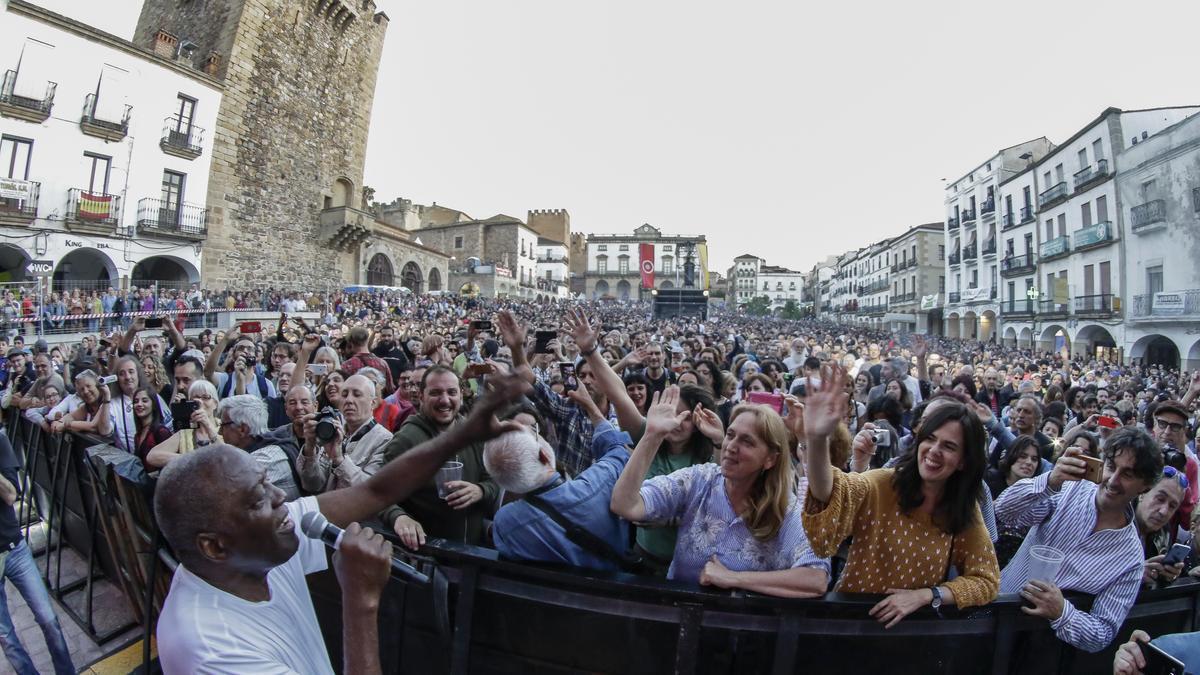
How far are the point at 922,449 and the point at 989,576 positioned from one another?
0.50 meters

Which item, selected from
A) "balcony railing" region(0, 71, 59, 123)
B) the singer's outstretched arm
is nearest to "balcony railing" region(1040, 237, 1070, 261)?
the singer's outstretched arm

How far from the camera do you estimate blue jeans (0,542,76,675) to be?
124 inches

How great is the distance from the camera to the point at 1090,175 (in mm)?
24906

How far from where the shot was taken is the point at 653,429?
2398mm

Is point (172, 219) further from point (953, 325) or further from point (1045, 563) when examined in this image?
point (953, 325)

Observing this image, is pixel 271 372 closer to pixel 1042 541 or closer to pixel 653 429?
pixel 653 429

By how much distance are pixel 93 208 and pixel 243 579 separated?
74.8ft

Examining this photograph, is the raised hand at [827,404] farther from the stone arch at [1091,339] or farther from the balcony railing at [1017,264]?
the balcony railing at [1017,264]

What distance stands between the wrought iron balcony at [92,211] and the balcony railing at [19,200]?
86cm

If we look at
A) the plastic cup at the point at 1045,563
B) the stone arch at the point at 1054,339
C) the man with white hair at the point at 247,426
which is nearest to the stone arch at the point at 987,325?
the stone arch at the point at 1054,339

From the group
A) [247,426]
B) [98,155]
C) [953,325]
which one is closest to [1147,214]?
[953,325]

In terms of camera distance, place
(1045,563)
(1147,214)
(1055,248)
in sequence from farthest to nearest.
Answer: (1055,248)
(1147,214)
(1045,563)

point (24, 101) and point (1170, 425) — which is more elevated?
point (24, 101)

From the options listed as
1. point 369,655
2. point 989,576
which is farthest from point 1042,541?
point 369,655
